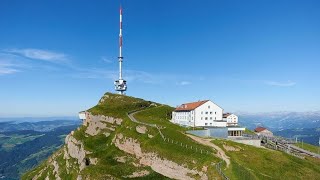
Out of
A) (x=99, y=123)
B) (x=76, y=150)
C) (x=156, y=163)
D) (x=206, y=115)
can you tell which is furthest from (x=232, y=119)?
(x=76, y=150)

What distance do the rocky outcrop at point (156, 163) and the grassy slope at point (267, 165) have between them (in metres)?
8.25

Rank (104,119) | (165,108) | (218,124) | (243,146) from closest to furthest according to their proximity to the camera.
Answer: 1. (243,146)
2. (218,124)
3. (104,119)
4. (165,108)

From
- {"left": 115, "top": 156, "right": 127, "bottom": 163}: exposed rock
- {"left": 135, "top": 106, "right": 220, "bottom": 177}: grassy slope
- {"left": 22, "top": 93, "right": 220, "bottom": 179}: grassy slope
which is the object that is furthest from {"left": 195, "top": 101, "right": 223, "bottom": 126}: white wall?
{"left": 115, "top": 156, "right": 127, "bottom": 163}: exposed rock

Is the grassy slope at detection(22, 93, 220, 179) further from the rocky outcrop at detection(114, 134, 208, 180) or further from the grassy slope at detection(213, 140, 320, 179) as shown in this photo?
the grassy slope at detection(213, 140, 320, 179)

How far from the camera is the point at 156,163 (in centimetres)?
8006

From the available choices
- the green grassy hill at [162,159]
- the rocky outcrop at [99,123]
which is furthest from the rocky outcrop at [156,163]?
the rocky outcrop at [99,123]

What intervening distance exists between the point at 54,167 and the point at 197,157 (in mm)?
84743

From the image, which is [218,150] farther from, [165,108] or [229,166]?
[165,108]

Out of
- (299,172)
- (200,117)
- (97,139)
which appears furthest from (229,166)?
(97,139)

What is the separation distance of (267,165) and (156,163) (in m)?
26.5

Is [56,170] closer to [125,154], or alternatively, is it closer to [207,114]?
[125,154]

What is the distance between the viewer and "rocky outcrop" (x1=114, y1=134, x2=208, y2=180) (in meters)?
69.0

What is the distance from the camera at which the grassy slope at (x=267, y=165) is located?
64250mm

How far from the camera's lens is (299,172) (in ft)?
224
